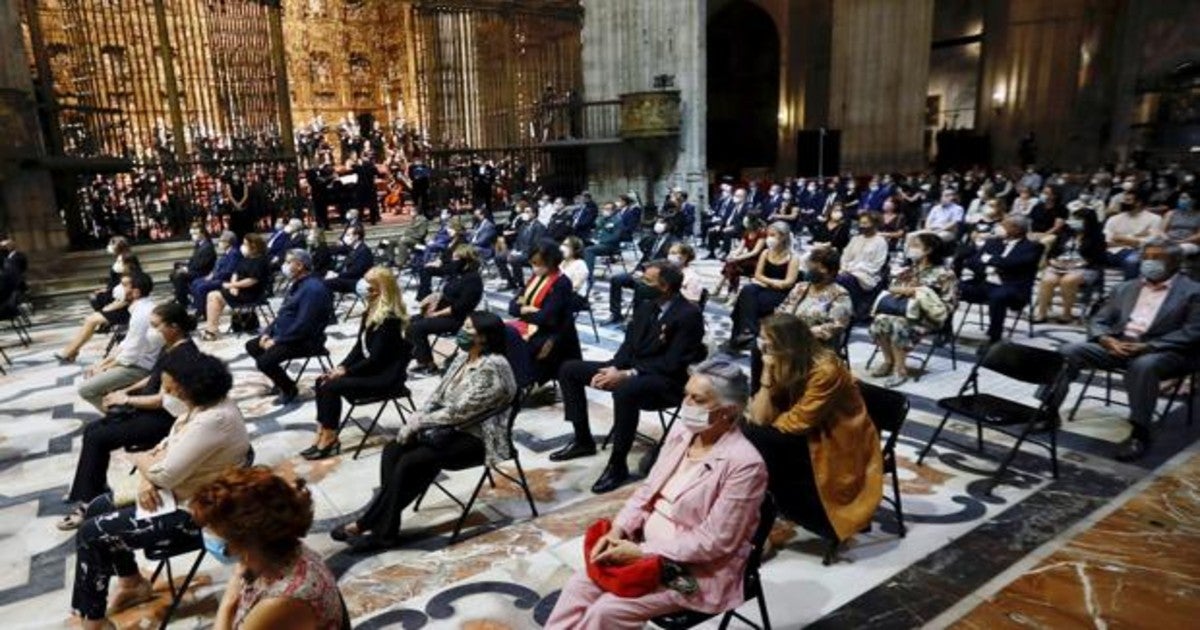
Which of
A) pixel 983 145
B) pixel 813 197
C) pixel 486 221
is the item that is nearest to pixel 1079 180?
pixel 813 197

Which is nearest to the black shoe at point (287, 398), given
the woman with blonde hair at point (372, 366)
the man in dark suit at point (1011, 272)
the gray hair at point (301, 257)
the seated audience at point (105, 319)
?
the gray hair at point (301, 257)

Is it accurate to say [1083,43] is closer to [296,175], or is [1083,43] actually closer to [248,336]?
[296,175]

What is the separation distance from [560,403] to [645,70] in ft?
42.1

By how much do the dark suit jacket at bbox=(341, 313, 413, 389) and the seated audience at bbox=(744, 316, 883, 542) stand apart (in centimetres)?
242

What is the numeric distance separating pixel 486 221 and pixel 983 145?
20.0 m

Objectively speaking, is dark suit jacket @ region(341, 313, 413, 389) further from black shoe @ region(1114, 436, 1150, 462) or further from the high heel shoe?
black shoe @ region(1114, 436, 1150, 462)

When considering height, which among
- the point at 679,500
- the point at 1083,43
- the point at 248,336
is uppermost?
the point at 1083,43

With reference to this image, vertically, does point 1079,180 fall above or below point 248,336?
above

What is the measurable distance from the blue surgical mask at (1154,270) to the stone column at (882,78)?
1663 cm

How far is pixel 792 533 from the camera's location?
3.64m

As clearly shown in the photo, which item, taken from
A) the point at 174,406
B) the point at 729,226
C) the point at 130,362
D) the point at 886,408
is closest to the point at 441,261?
the point at 130,362

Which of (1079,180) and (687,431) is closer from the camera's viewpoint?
(687,431)

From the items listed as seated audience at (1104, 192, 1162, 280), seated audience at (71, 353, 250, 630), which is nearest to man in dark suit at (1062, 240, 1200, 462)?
seated audience at (1104, 192, 1162, 280)

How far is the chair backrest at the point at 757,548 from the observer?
2.48 meters
